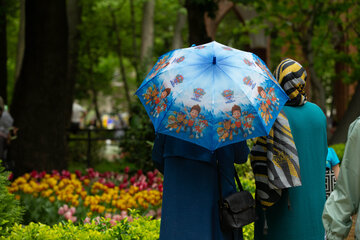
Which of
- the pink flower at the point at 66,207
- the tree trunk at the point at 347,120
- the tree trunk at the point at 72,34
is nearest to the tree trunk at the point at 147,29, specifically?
the tree trunk at the point at 72,34

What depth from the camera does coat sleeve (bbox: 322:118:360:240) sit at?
2648 millimetres

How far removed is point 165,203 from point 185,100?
72cm

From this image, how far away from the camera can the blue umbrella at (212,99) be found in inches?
138

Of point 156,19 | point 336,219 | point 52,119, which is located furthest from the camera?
point 156,19

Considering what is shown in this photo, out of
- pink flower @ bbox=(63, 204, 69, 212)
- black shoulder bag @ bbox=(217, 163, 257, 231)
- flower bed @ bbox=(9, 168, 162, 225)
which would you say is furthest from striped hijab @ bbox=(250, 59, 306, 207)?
pink flower @ bbox=(63, 204, 69, 212)

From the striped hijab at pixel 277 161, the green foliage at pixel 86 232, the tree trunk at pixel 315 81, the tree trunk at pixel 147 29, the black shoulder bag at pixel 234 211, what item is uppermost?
the tree trunk at pixel 147 29

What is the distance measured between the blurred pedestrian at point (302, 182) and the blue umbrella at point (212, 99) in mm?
346

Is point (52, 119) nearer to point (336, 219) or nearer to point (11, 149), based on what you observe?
point (11, 149)

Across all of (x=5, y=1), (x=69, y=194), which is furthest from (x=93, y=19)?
(x=69, y=194)

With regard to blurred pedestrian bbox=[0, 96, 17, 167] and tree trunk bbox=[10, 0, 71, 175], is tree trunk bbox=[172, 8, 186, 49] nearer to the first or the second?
tree trunk bbox=[10, 0, 71, 175]

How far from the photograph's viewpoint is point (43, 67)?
34.3 feet

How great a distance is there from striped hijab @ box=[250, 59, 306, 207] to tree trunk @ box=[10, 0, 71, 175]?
22.7 feet

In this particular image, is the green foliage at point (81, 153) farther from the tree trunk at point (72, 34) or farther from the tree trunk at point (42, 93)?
the tree trunk at point (42, 93)

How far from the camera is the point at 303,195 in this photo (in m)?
4.03
